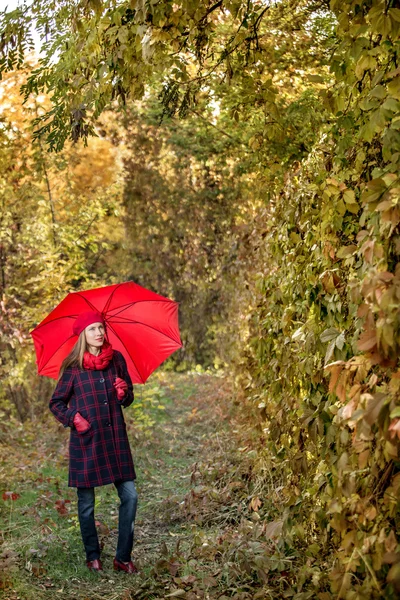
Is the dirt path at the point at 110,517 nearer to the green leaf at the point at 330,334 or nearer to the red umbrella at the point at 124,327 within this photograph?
the red umbrella at the point at 124,327

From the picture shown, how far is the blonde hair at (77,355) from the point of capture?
5027 millimetres

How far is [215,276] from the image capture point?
15.4m

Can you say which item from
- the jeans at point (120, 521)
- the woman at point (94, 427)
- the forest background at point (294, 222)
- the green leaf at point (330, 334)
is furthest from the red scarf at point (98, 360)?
the green leaf at point (330, 334)

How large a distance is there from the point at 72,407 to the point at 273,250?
1.72 metres

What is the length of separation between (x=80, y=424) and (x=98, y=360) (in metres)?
0.44

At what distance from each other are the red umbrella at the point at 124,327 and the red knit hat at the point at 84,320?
17 centimetres

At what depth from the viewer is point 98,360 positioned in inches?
197

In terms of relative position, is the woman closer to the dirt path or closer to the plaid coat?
the plaid coat

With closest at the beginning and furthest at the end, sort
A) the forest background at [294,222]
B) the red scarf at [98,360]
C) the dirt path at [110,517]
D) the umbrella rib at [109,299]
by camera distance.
A: the forest background at [294,222] → the dirt path at [110,517] → the red scarf at [98,360] → the umbrella rib at [109,299]

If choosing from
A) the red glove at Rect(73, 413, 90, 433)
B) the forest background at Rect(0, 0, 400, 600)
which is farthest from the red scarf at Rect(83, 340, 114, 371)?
the forest background at Rect(0, 0, 400, 600)

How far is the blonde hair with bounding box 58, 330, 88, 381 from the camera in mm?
5027

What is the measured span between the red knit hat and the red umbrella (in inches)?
6.9

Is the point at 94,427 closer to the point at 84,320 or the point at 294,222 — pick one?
the point at 84,320

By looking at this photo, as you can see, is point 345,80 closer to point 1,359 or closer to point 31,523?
point 31,523
